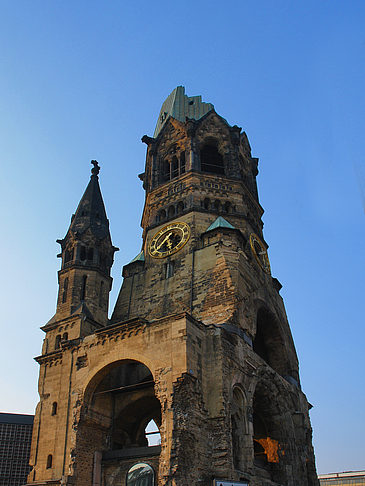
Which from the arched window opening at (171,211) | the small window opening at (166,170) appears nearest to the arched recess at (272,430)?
the arched window opening at (171,211)

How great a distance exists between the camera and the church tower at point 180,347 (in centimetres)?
2294

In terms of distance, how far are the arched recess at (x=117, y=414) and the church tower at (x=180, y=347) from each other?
8 cm

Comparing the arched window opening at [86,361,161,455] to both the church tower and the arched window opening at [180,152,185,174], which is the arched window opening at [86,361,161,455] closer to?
the church tower

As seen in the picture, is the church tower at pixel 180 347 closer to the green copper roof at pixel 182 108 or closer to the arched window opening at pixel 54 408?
the arched window opening at pixel 54 408

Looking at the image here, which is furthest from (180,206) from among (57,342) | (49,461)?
(49,461)

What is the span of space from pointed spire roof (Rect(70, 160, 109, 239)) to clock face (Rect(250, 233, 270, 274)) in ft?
34.7

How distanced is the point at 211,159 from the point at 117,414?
21.7m

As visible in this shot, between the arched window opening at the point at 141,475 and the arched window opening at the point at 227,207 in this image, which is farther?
the arched window opening at the point at 227,207

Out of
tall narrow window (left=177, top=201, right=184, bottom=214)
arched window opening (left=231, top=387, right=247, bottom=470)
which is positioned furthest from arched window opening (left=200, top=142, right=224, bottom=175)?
arched window opening (left=231, top=387, right=247, bottom=470)

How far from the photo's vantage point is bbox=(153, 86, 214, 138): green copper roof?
1674 inches

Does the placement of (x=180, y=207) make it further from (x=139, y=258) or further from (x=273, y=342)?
(x=273, y=342)

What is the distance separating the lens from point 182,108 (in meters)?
43.5

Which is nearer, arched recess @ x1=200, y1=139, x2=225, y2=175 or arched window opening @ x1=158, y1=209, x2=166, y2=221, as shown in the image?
arched window opening @ x1=158, y1=209, x2=166, y2=221

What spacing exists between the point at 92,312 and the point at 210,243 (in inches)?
345
